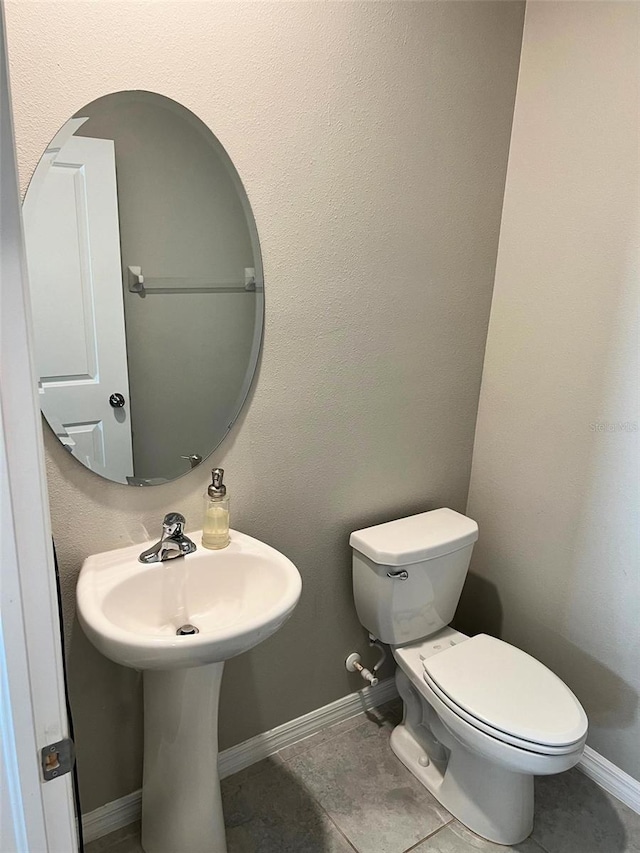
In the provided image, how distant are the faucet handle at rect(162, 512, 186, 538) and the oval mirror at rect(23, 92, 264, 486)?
101 millimetres

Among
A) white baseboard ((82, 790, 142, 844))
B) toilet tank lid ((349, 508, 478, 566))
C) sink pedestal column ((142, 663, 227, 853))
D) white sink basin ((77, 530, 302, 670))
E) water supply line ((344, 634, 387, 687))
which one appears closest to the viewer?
white sink basin ((77, 530, 302, 670))

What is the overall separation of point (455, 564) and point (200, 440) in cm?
87

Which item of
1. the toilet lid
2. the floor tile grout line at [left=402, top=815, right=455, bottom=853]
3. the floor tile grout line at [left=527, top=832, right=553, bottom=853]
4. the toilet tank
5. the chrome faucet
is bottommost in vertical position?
the floor tile grout line at [left=527, top=832, right=553, bottom=853]

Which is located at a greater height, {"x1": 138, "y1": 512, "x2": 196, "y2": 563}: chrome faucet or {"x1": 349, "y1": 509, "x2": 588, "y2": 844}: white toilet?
{"x1": 138, "y1": 512, "x2": 196, "y2": 563}: chrome faucet

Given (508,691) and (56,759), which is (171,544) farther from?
(508,691)

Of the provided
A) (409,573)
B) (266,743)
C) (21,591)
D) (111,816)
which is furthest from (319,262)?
(111,816)

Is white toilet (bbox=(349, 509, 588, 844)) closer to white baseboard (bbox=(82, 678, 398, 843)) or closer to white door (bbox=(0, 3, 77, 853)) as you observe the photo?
white baseboard (bbox=(82, 678, 398, 843))

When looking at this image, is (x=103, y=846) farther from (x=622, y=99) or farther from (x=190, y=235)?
(x=622, y=99)

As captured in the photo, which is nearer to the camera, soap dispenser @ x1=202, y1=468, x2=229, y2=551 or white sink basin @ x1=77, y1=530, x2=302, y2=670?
white sink basin @ x1=77, y1=530, x2=302, y2=670

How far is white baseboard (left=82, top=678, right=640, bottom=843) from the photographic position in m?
1.55

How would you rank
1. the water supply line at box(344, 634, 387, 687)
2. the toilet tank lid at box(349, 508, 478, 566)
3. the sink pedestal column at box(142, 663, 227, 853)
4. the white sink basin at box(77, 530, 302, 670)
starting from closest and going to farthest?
the white sink basin at box(77, 530, 302, 670) → the sink pedestal column at box(142, 663, 227, 853) → the toilet tank lid at box(349, 508, 478, 566) → the water supply line at box(344, 634, 387, 687)

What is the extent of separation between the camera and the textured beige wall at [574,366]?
62.4 inches

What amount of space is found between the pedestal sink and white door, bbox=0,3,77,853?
594mm

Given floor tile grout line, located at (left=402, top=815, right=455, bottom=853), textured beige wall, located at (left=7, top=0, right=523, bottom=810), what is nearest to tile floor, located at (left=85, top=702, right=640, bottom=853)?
floor tile grout line, located at (left=402, top=815, right=455, bottom=853)
